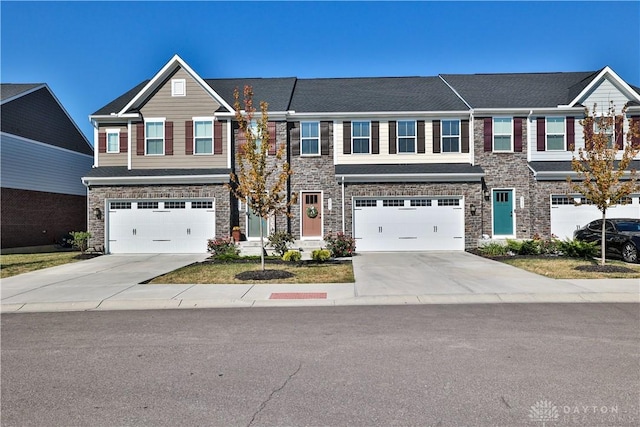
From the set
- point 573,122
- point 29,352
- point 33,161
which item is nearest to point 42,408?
point 29,352

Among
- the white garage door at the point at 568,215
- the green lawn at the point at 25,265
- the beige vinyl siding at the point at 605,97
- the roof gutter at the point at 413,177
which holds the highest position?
the beige vinyl siding at the point at 605,97

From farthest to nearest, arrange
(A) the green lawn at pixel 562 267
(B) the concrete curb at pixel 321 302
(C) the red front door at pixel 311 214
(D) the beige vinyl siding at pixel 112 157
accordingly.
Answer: (D) the beige vinyl siding at pixel 112 157 → (C) the red front door at pixel 311 214 → (A) the green lawn at pixel 562 267 → (B) the concrete curb at pixel 321 302

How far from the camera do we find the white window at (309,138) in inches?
825

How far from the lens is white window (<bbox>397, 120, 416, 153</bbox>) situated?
69.1 ft

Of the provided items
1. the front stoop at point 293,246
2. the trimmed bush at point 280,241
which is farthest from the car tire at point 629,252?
the trimmed bush at point 280,241

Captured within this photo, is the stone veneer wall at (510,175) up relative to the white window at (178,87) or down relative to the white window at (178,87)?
down

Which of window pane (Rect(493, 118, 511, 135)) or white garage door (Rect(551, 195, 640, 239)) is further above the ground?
window pane (Rect(493, 118, 511, 135))

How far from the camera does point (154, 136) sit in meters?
21.1

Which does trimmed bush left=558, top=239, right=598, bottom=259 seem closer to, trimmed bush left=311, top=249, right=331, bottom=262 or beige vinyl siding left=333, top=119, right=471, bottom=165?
beige vinyl siding left=333, top=119, right=471, bottom=165

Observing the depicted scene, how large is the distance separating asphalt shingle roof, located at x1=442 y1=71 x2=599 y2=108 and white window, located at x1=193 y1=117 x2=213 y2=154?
12.9m

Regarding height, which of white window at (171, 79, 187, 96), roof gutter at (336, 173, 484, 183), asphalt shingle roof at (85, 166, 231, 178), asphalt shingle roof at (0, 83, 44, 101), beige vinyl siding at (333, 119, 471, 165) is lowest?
roof gutter at (336, 173, 484, 183)

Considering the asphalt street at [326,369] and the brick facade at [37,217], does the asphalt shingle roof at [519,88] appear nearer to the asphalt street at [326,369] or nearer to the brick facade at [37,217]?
the asphalt street at [326,369]

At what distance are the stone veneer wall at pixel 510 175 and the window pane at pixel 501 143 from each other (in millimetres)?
323

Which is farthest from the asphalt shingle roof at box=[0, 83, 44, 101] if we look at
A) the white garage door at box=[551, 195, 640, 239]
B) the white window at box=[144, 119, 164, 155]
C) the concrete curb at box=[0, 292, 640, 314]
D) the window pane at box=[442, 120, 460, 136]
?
the white garage door at box=[551, 195, 640, 239]
